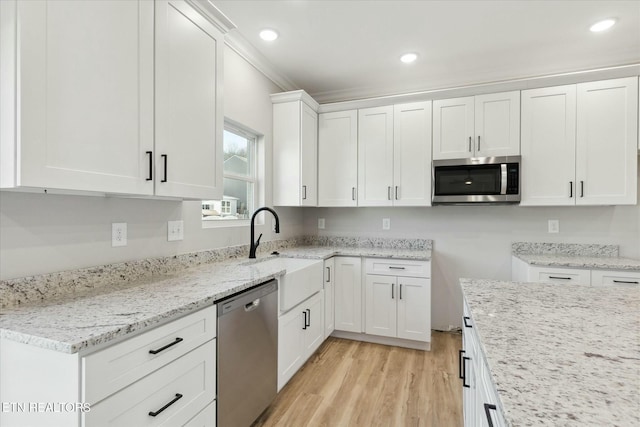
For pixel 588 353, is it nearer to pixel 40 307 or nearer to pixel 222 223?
pixel 40 307

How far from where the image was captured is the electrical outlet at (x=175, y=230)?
202cm

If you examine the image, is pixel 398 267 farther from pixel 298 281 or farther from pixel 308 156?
pixel 308 156

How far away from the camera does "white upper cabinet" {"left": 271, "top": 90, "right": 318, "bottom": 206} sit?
315 centimetres

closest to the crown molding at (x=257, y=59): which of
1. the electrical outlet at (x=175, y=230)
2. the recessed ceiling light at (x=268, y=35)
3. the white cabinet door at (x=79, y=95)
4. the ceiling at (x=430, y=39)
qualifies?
the ceiling at (x=430, y=39)

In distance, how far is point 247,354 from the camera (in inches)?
67.2

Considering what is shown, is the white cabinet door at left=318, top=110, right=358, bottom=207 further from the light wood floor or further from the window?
the light wood floor

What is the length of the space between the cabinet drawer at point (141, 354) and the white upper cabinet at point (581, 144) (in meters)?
2.82

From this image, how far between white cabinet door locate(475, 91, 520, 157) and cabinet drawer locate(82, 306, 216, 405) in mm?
2724

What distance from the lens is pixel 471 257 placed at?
131 inches

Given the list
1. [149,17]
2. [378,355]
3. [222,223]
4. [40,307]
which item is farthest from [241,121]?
[378,355]

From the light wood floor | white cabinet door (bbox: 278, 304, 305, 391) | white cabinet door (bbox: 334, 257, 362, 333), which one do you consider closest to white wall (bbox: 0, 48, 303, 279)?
white cabinet door (bbox: 278, 304, 305, 391)

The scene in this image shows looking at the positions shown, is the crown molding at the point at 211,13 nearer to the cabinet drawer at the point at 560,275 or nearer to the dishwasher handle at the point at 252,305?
the dishwasher handle at the point at 252,305

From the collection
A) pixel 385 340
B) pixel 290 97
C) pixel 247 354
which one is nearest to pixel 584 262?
pixel 385 340

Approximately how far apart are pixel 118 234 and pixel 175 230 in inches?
15.5
